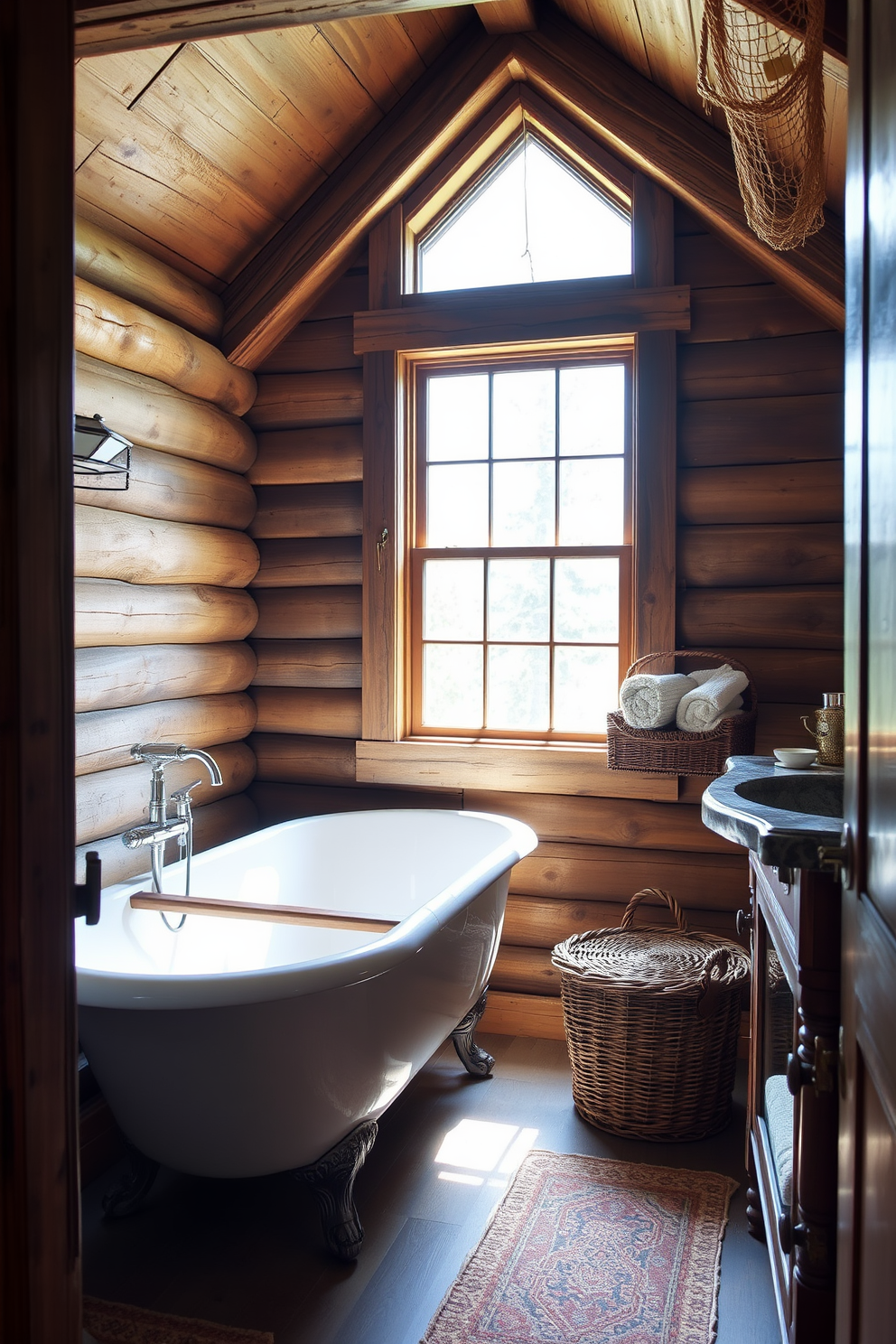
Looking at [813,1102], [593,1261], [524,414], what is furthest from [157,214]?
[593,1261]

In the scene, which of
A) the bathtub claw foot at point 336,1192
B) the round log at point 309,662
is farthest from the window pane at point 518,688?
the bathtub claw foot at point 336,1192

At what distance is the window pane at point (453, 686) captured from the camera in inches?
152

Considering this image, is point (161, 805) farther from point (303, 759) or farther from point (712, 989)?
point (712, 989)

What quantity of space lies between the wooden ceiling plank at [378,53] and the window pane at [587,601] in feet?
5.74

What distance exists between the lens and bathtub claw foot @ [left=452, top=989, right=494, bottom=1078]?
3.23 meters

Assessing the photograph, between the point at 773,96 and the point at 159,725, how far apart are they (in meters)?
2.46

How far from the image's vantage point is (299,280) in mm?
3670

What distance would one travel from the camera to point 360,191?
3.67 meters

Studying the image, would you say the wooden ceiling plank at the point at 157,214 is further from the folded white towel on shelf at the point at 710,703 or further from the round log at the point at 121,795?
the folded white towel on shelf at the point at 710,703


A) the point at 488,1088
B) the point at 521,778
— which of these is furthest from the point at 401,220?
the point at 488,1088

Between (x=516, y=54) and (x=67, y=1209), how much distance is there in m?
3.64

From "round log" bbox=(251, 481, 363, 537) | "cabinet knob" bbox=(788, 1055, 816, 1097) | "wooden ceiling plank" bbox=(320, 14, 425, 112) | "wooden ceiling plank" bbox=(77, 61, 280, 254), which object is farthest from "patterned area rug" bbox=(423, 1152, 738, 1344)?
"wooden ceiling plank" bbox=(320, 14, 425, 112)

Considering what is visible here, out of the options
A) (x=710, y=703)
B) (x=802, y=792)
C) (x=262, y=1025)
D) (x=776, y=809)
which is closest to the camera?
(x=776, y=809)

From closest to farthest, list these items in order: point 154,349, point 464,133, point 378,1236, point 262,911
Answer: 1. point 378,1236
2. point 262,911
3. point 154,349
4. point 464,133
